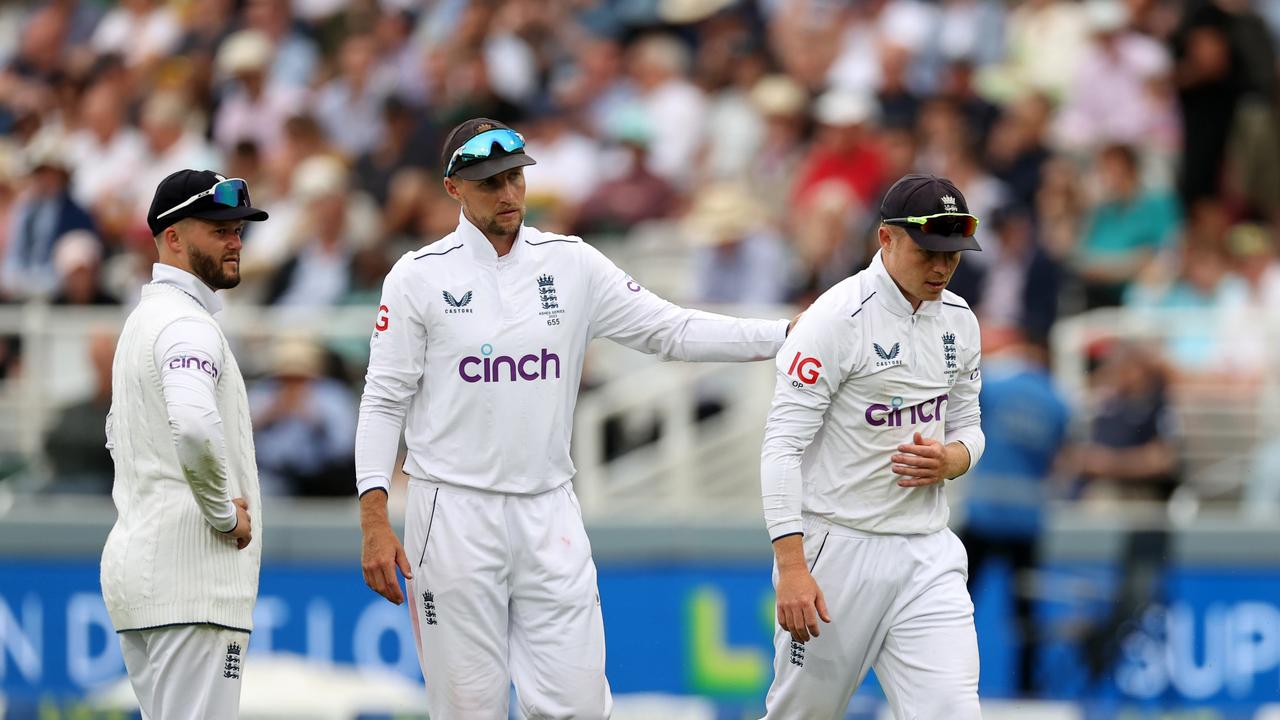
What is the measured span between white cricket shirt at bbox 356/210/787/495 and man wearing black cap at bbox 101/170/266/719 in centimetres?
55

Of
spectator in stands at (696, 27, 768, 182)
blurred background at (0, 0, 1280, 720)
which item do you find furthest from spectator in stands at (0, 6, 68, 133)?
spectator in stands at (696, 27, 768, 182)

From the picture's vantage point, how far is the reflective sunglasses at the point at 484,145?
23.1 feet

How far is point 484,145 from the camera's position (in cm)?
705

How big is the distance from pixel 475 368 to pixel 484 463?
338 mm

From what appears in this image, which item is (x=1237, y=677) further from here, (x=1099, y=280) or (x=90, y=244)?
(x=90, y=244)

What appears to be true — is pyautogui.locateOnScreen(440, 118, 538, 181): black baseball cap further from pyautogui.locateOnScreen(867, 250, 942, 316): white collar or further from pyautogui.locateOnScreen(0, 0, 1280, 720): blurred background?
pyautogui.locateOnScreen(0, 0, 1280, 720): blurred background

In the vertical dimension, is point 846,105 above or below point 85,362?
above

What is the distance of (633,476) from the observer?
507 inches

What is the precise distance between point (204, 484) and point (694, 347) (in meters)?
1.93

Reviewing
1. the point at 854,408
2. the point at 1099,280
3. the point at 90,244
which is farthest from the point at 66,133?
the point at 854,408

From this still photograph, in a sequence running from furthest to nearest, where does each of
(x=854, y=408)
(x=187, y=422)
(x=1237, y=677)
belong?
(x=1237, y=677) → (x=854, y=408) → (x=187, y=422)

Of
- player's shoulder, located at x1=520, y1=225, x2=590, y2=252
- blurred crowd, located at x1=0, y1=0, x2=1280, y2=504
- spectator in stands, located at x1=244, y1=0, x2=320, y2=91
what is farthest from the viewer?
spectator in stands, located at x1=244, y1=0, x2=320, y2=91

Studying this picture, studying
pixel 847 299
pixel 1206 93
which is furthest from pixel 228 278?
pixel 1206 93

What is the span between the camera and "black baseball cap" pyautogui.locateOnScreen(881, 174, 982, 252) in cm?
690
